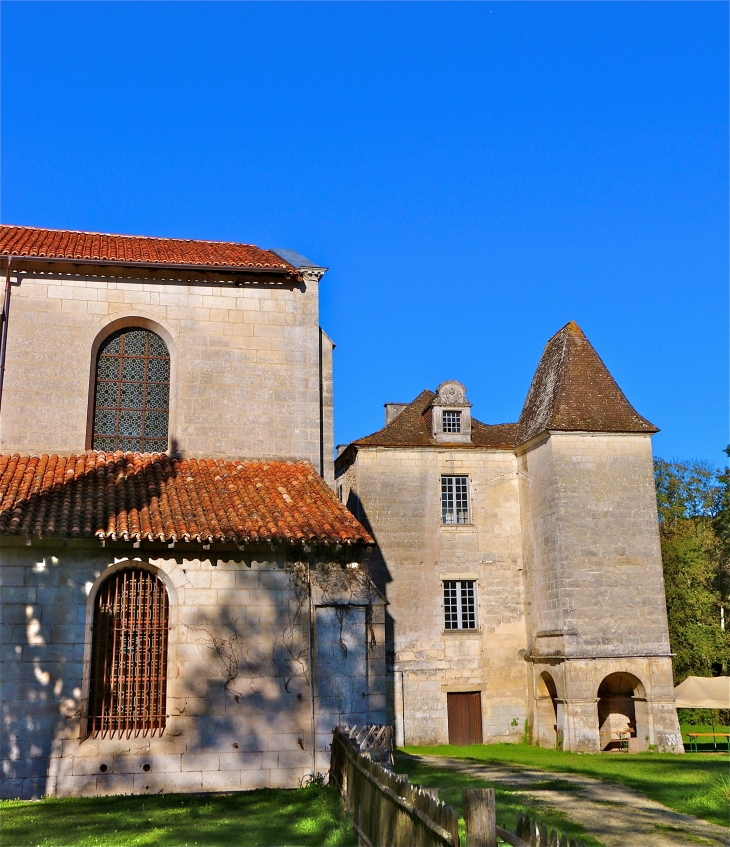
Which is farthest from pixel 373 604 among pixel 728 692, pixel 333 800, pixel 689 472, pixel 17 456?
pixel 689 472

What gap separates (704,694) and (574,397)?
1071cm

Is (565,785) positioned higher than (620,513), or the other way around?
(620,513)

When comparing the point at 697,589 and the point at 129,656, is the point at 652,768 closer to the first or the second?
the point at 129,656

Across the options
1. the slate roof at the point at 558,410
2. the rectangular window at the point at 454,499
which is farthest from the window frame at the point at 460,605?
the slate roof at the point at 558,410

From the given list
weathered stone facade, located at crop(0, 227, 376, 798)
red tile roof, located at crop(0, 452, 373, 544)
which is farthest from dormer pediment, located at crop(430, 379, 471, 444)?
red tile roof, located at crop(0, 452, 373, 544)

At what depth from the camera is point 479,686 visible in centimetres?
2670

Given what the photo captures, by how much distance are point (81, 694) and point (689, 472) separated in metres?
34.2

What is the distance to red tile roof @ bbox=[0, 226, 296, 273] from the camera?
17.9 meters

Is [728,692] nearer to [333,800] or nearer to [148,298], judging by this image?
[333,800]

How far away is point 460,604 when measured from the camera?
2736 cm

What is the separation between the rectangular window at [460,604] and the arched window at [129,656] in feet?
47.2

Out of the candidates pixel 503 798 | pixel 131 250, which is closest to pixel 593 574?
pixel 503 798

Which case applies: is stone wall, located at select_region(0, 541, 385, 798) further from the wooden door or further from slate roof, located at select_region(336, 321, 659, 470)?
slate roof, located at select_region(336, 321, 659, 470)

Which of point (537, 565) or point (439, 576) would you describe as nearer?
point (537, 565)
